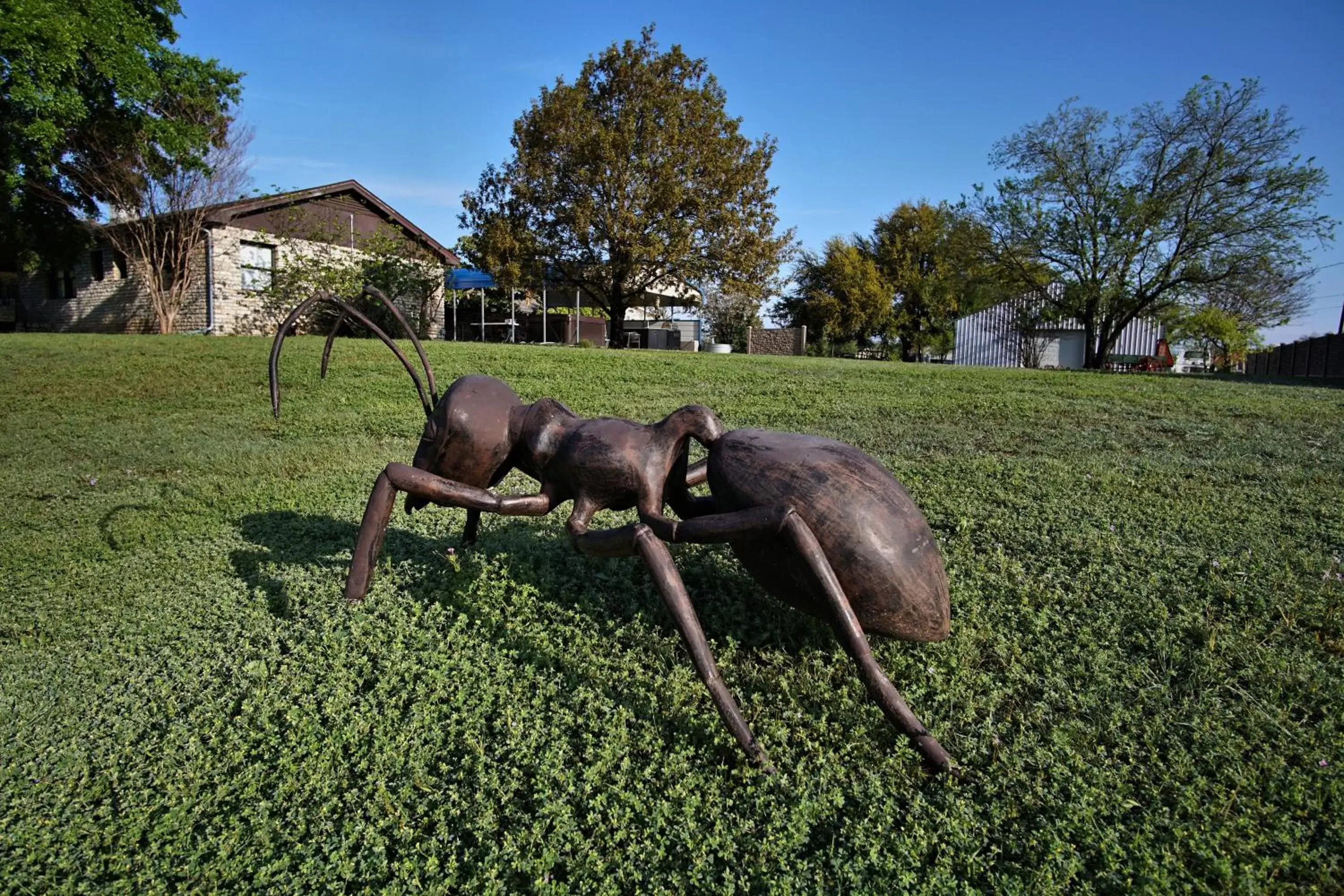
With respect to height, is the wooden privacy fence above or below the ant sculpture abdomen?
above

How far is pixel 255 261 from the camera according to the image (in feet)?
83.5

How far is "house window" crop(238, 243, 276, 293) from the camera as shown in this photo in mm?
24828

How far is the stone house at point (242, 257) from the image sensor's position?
2434cm

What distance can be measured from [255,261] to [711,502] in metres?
27.6

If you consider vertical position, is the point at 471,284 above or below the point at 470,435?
above

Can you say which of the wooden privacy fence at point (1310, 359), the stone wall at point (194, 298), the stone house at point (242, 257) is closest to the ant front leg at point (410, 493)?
the stone wall at point (194, 298)

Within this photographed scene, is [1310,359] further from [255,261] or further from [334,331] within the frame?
[255,261]

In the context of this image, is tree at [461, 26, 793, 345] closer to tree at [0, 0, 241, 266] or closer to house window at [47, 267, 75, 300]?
tree at [0, 0, 241, 266]

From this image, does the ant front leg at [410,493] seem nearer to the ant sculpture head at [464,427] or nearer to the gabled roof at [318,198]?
the ant sculpture head at [464,427]

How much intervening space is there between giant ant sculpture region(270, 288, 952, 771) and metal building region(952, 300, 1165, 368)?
126 ft

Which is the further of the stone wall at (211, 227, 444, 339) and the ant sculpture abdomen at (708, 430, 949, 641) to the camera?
the stone wall at (211, 227, 444, 339)

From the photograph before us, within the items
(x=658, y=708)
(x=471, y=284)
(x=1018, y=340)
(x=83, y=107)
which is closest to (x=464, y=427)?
(x=658, y=708)

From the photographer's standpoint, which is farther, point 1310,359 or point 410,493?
point 1310,359

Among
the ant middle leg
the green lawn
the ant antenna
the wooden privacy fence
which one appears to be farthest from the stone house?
the wooden privacy fence
